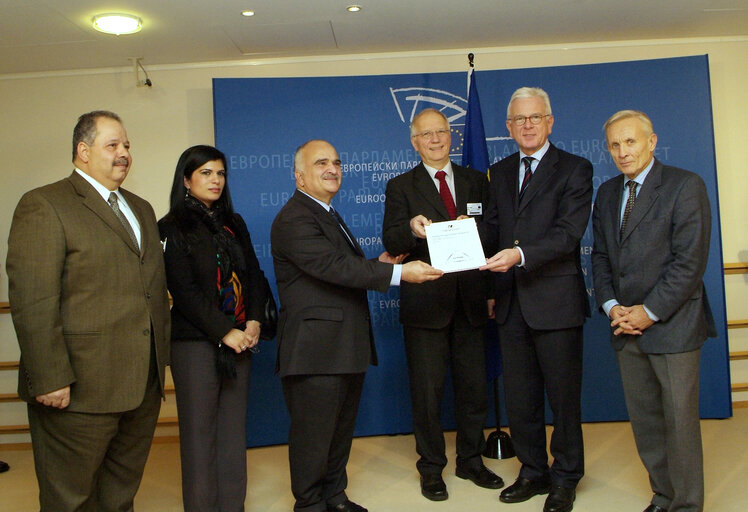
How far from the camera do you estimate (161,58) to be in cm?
459

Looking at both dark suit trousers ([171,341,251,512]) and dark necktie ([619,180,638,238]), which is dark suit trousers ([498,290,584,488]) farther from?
dark suit trousers ([171,341,251,512])

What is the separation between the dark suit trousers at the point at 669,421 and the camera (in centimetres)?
270

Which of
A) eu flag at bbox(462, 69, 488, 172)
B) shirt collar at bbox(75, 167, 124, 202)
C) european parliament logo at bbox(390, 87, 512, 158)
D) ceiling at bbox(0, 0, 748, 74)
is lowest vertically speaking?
shirt collar at bbox(75, 167, 124, 202)

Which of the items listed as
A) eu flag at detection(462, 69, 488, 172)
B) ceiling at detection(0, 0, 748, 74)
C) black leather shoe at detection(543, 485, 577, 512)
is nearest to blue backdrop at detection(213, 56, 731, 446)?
ceiling at detection(0, 0, 748, 74)

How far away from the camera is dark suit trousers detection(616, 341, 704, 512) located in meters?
2.70

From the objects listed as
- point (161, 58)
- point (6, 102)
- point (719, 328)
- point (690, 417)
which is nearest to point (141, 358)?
point (690, 417)

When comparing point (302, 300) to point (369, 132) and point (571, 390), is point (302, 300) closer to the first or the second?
point (571, 390)

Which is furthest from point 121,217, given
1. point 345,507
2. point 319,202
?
point 345,507

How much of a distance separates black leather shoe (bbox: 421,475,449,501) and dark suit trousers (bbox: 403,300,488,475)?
1.2 inches

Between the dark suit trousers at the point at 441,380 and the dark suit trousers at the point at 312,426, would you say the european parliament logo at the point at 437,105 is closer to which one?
the dark suit trousers at the point at 441,380

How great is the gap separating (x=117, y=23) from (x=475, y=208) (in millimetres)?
2339

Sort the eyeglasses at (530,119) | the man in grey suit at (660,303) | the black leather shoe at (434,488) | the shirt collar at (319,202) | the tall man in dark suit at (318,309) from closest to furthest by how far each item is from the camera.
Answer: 1. the man in grey suit at (660,303)
2. the tall man in dark suit at (318,309)
3. the shirt collar at (319,202)
4. the eyeglasses at (530,119)
5. the black leather shoe at (434,488)

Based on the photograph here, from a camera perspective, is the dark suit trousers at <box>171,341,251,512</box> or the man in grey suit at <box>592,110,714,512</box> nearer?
the man in grey suit at <box>592,110,714,512</box>

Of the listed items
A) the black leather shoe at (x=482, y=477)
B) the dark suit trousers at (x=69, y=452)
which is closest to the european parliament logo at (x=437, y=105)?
the black leather shoe at (x=482, y=477)
